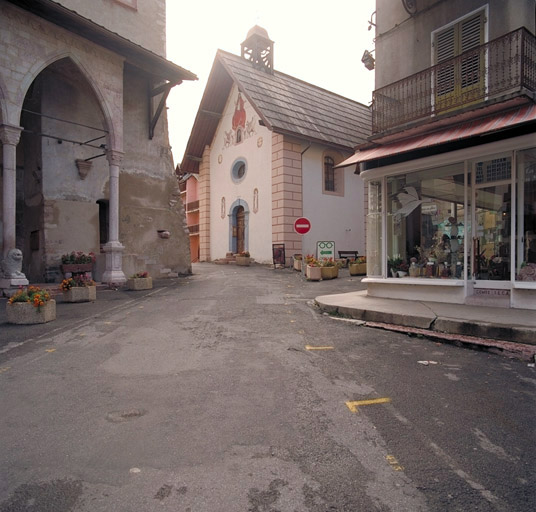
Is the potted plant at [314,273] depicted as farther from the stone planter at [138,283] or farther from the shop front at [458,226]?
the stone planter at [138,283]

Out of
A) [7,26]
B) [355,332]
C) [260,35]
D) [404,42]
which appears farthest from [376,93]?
[260,35]

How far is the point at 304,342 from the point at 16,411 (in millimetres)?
3568

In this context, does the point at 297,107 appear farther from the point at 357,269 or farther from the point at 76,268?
the point at 76,268

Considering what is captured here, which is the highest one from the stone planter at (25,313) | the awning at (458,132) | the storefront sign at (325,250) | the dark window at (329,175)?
the dark window at (329,175)

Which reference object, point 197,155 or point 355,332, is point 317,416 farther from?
point 197,155

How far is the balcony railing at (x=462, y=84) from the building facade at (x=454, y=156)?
27 millimetres

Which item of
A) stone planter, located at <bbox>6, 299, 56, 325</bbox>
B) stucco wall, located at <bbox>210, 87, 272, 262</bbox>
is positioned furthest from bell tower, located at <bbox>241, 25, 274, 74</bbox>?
stone planter, located at <bbox>6, 299, 56, 325</bbox>

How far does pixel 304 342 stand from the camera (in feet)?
18.9

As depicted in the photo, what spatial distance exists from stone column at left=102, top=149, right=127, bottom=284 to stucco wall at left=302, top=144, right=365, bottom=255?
1029cm

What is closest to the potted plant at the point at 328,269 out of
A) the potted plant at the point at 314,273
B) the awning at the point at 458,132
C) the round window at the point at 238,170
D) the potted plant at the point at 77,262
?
the potted plant at the point at 314,273

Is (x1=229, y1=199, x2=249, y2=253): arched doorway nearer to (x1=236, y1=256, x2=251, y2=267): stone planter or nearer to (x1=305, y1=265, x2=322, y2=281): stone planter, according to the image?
(x1=236, y1=256, x2=251, y2=267): stone planter

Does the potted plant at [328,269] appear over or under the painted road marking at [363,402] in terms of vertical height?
over

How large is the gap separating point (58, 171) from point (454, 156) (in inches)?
448

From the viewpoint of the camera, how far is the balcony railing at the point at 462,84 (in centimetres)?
805
